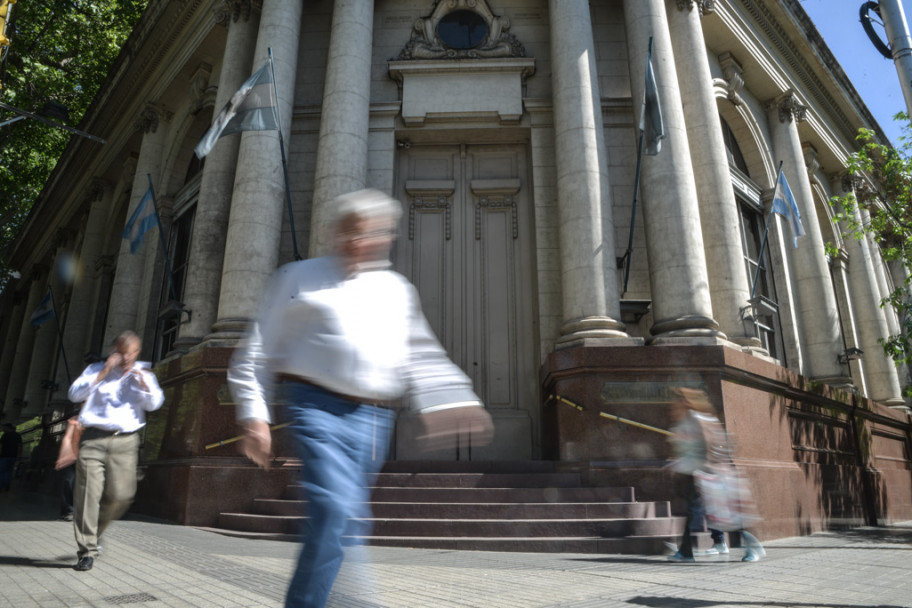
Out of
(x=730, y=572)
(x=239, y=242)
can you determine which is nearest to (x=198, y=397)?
(x=239, y=242)

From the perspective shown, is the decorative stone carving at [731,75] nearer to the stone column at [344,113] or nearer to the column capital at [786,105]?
the column capital at [786,105]

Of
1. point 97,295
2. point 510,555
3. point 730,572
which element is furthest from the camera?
point 97,295

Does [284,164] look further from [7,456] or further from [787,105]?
[7,456]

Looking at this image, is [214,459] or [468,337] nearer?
[214,459]

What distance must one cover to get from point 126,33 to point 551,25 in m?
21.3

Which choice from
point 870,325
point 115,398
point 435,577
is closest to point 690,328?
point 435,577

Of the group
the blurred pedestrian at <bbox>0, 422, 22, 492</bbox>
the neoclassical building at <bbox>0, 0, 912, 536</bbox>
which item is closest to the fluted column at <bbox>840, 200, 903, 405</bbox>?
the neoclassical building at <bbox>0, 0, 912, 536</bbox>

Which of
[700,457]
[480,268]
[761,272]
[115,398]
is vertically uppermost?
[761,272]

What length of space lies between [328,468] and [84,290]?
24014 millimetres

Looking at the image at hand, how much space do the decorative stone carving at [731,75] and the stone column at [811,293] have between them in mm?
2253

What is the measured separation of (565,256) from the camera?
10750 millimetres

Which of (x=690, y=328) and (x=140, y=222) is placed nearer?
(x=690, y=328)

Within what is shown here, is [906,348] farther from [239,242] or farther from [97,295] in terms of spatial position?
[97,295]

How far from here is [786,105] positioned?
17.1 metres
